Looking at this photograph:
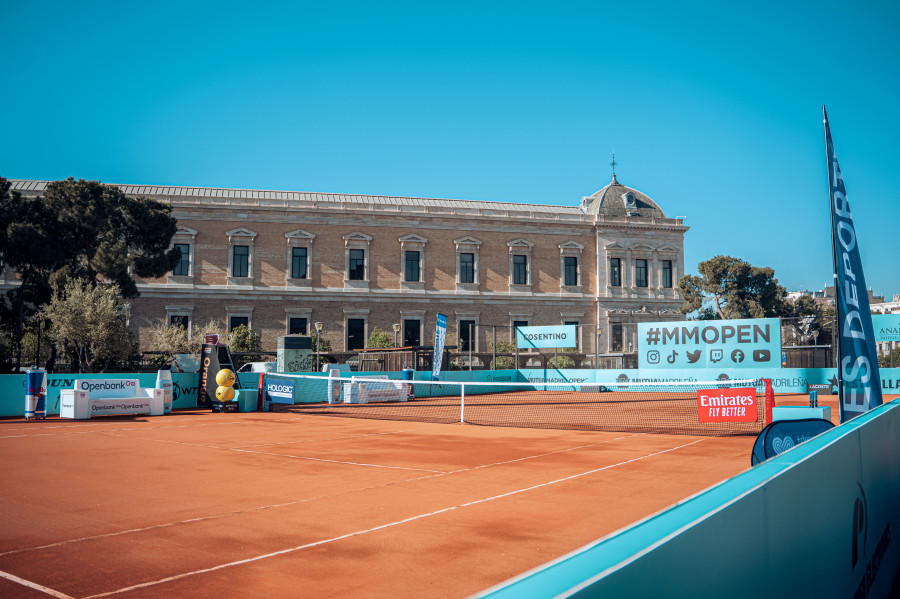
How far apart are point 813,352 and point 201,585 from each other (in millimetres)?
34409

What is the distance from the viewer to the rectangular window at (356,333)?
180 feet

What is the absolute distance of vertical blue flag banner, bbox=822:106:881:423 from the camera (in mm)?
8586

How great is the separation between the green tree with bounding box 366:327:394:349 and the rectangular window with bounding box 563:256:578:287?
56.4ft

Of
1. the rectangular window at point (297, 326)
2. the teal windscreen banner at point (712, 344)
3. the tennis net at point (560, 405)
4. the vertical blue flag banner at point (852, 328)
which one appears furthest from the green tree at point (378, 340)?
the vertical blue flag banner at point (852, 328)

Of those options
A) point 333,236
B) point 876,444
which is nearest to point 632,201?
point 333,236

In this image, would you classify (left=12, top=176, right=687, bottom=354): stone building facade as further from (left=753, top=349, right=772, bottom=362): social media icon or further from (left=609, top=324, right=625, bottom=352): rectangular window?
(left=753, top=349, right=772, bottom=362): social media icon

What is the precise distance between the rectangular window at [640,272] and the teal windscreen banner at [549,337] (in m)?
23.5

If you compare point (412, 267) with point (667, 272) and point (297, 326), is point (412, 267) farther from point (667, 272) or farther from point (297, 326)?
point (667, 272)

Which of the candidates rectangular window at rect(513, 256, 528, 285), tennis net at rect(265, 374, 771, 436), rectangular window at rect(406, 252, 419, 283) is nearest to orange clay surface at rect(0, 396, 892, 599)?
tennis net at rect(265, 374, 771, 436)

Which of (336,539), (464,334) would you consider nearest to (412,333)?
(464,334)

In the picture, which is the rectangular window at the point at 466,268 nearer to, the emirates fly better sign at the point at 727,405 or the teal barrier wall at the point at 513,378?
the teal barrier wall at the point at 513,378

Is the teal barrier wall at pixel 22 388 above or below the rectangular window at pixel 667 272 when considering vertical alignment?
below

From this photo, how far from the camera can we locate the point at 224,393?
24.6m

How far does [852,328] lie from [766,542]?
706cm
